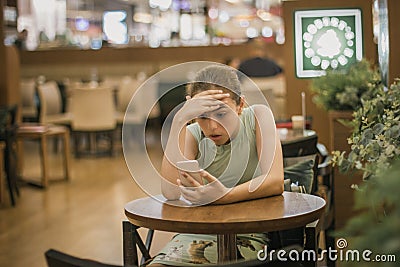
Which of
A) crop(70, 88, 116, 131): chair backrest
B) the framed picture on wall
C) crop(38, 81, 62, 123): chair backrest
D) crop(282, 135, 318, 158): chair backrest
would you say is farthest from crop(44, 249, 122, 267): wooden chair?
crop(38, 81, 62, 123): chair backrest

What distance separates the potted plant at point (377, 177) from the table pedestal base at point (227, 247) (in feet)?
1.40

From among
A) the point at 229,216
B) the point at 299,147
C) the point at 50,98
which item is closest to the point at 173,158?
the point at 229,216

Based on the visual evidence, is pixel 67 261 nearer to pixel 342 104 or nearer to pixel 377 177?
pixel 377 177

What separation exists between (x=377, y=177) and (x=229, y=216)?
0.76 metres

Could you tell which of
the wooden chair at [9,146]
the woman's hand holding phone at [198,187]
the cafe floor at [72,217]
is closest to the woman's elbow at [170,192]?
the woman's hand holding phone at [198,187]

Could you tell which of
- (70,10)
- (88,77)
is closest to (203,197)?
(88,77)

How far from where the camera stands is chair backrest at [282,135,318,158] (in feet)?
14.1

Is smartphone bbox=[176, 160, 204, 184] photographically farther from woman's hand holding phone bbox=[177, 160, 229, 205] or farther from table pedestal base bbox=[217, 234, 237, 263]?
table pedestal base bbox=[217, 234, 237, 263]

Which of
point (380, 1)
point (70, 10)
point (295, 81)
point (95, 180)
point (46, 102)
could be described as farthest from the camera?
point (70, 10)

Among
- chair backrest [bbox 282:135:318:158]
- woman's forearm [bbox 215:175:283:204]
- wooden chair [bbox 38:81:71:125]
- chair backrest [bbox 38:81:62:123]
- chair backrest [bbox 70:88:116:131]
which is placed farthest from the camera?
chair backrest [bbox 38:81:62:123]

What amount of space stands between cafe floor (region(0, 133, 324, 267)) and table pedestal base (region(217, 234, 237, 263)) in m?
1.60

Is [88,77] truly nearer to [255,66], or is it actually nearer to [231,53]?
[231,53]

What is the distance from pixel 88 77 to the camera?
540 inches

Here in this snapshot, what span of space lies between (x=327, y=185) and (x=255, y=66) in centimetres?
504
